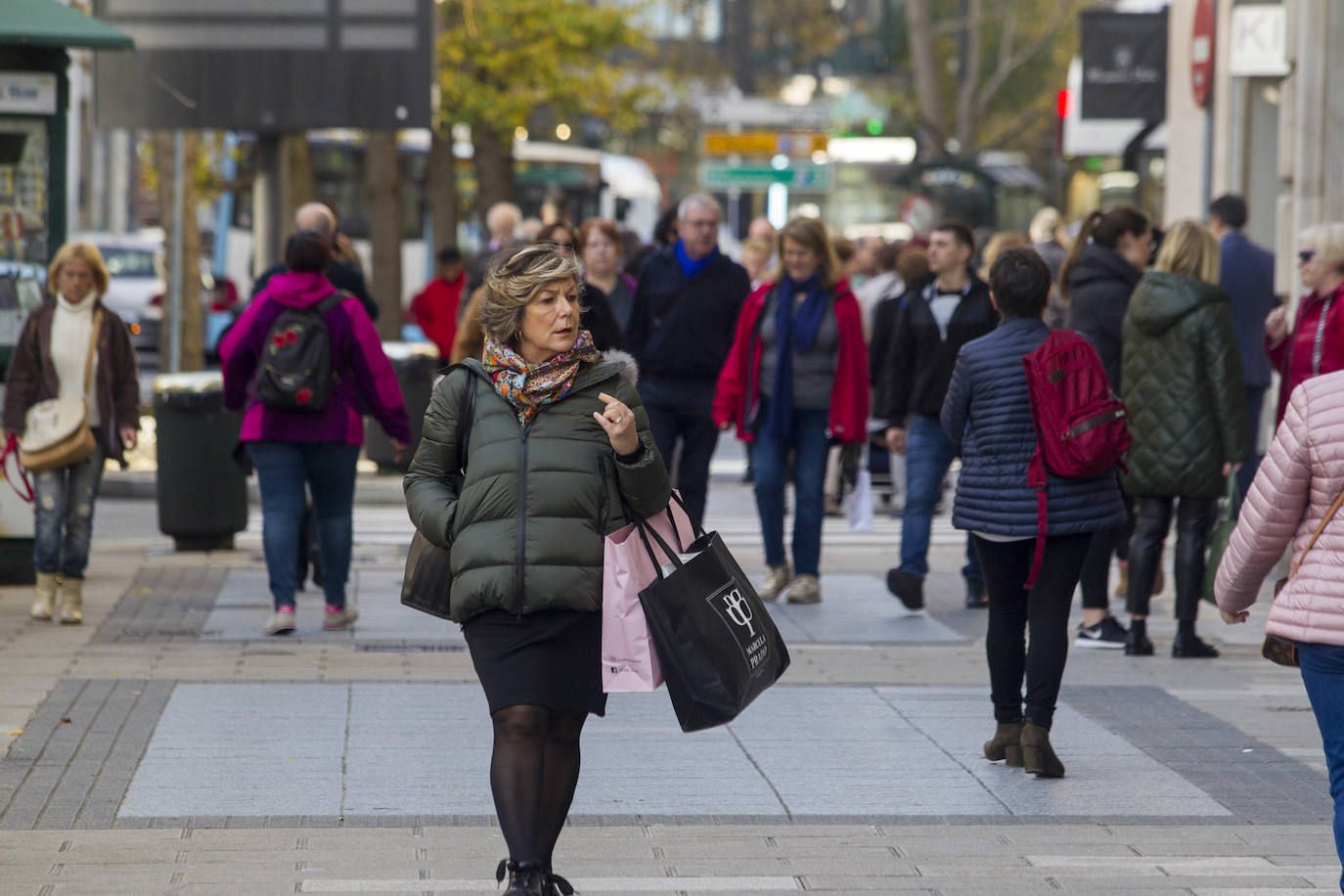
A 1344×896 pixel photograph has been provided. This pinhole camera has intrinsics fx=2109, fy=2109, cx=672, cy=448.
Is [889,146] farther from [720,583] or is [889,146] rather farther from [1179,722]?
[720,583]

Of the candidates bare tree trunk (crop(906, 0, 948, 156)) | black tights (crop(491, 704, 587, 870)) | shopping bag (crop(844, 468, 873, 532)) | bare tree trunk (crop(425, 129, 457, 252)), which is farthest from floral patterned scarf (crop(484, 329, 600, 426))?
bare tree trunk (crop(906, 0, 948, 156))

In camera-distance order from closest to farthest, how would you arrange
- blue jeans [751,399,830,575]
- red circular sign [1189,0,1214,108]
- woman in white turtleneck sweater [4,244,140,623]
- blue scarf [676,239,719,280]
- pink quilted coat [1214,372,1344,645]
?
pink quilted coat [1214,372,1344,645], woman in white turtleneck sweater [4,244,140,623], blue jeans [751,399,830,575], blue scarf [676,239,719,280], red circular sign [1189,0,1214,108]

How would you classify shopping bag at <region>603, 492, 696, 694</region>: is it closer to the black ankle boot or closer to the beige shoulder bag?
A: the black ankle boot

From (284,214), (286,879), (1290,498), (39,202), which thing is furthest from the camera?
(284,214)

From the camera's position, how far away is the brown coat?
9703 mm

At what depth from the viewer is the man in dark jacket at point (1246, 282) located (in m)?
11.3

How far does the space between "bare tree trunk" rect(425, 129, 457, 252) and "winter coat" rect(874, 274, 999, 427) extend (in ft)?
60.9

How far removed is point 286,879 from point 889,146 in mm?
35149

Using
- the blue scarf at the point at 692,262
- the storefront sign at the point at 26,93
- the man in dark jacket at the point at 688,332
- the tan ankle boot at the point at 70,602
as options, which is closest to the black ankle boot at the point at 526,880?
the tan ankle boot at the point at 70,602

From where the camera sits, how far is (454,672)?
8.46 meters

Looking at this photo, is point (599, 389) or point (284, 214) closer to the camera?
point (599, 389)

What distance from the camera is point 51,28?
10438 mm

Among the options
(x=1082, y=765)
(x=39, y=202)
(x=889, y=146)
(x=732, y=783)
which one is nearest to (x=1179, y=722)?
(x=1082, y=765)

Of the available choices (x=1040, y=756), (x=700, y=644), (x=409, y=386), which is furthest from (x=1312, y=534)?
(x=409, y=386)
